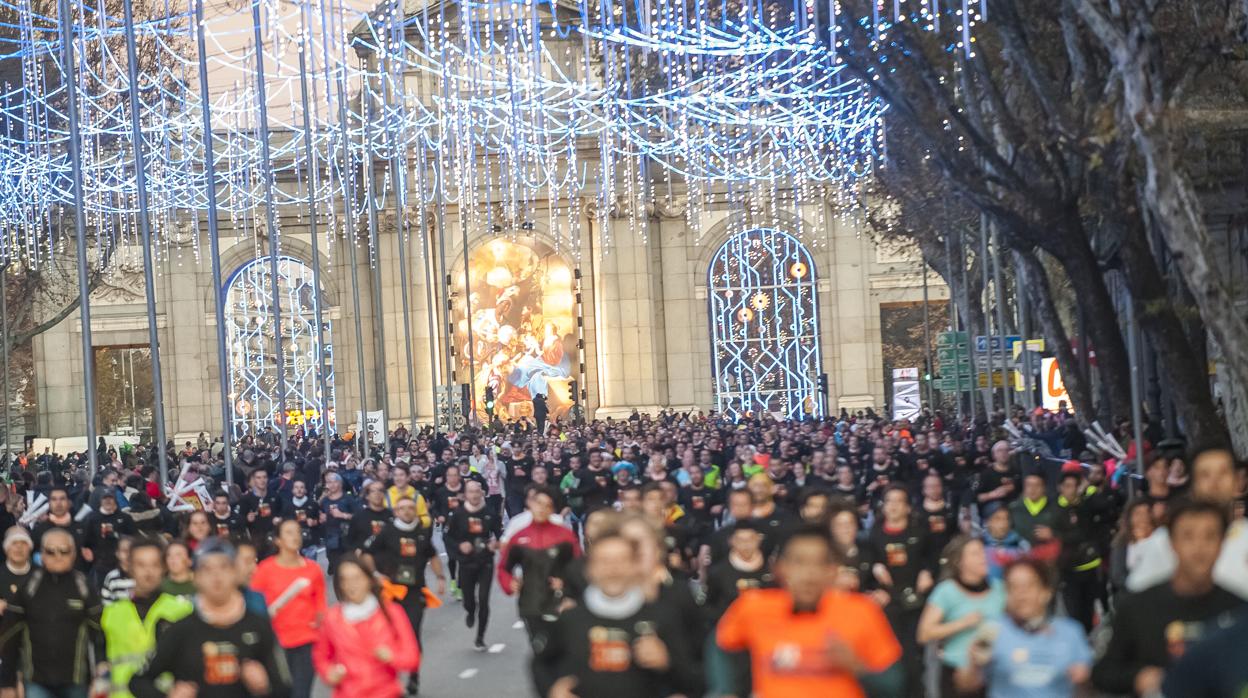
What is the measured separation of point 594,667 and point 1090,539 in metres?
8.60

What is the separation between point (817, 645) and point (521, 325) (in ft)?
165

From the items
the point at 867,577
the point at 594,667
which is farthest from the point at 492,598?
Answer: the point at 594,667

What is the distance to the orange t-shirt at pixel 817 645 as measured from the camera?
6.24m

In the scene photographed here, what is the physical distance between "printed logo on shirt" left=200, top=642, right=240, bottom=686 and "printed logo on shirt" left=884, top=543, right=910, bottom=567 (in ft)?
16.0

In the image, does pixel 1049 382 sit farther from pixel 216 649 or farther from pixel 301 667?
pixel 216 649

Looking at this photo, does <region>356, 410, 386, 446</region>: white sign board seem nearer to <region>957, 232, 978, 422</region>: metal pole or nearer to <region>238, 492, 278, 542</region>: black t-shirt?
<region>957, 232, 978, 422</region>: metal pole

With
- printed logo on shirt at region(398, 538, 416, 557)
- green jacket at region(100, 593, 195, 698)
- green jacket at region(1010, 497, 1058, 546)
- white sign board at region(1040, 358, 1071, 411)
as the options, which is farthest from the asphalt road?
white sign board at region(1040, 358, 1071, 411)

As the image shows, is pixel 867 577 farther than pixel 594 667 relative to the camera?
Yes

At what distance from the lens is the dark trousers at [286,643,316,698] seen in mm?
11172

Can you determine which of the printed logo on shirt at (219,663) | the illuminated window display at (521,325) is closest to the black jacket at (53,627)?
the printed logo on shirt at (219,663)

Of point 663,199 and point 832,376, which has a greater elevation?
point 663,199

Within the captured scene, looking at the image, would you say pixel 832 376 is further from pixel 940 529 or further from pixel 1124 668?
pixel 1124 668

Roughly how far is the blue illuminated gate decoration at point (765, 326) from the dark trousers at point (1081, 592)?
4078cm

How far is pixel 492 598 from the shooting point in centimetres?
2067
